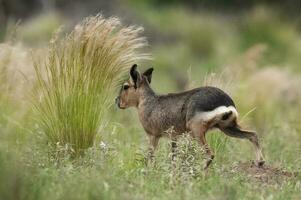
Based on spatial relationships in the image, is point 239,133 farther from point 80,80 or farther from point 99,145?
point 80,80

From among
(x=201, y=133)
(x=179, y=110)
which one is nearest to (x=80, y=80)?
(x=179, y=110)

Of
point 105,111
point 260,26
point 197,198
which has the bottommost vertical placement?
point 197,198

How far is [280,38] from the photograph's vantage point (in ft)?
90.4

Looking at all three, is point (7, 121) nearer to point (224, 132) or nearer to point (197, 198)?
point (224, 132)

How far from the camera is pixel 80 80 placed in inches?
415

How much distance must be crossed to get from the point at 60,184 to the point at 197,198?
1.14m

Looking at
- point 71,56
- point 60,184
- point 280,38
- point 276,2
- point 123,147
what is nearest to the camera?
point 60,184

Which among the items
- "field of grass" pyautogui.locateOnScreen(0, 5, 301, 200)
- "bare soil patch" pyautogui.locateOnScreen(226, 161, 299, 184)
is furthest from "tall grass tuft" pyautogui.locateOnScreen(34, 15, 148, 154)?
"bare soil patch" pyautogui.locateOnScreen(226, 161, 299, 184)

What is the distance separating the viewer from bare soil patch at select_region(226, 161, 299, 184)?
33.2 ft

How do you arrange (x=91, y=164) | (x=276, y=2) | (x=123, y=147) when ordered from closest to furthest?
(x=91, y=164) < (x=123, y=147) < (x=276, y=2)

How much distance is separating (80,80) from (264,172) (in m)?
2.11

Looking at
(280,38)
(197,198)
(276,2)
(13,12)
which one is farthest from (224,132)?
(276,2)

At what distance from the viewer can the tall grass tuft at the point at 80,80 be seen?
1052cm

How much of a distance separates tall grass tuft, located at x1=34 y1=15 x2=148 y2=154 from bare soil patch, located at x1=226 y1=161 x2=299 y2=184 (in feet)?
5.19
